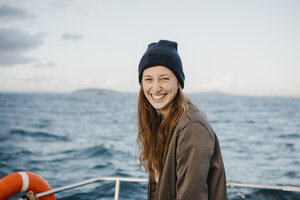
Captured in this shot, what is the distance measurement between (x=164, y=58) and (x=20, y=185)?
2.58m

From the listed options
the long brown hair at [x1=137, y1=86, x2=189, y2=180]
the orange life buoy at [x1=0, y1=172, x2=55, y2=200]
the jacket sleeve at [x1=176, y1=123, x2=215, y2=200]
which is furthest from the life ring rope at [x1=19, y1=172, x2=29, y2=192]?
the jacket sleeve at [x1=176, y1=123, x2=215, y2=200]

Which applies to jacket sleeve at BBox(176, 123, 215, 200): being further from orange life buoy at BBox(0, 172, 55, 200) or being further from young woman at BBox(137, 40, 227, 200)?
orange life buoy at BBox(0, 172, 55, 200)

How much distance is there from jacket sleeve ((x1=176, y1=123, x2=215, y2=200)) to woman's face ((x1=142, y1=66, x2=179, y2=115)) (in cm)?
45

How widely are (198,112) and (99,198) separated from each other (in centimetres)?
575

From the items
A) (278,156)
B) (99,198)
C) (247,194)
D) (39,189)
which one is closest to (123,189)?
(99,198)

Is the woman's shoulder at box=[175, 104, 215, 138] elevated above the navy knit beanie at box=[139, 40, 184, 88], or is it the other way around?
the navy knit beanie at box=[139, 40, 184, 88]

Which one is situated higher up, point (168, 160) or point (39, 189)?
point (168, 160)

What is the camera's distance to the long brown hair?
1883 millimetres

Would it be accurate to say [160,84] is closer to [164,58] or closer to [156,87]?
[156,87]

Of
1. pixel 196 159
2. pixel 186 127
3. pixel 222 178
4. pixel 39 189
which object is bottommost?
pixel 39 189

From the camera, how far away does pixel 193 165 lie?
54.7 inches

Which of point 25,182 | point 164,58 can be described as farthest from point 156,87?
point 25,182

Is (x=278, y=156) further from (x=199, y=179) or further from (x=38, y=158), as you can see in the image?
(x=199, y=179)

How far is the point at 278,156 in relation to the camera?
12.7m
